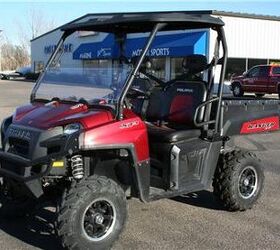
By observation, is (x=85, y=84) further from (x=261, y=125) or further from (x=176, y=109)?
(x=261, y=125)

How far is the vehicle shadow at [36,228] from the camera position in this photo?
16.2 feet

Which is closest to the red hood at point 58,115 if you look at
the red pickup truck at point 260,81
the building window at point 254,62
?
the red pickup truck at point 260,81

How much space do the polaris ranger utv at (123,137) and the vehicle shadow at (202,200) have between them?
24 cm

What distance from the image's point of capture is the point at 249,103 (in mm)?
6121

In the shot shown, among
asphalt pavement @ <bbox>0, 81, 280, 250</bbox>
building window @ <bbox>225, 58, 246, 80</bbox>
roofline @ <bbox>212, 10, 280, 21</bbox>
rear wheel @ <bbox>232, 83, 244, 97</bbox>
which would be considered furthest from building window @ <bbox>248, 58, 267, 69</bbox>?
asphalt pavement @ <bbox>0, 81, 280, 250</bbox>

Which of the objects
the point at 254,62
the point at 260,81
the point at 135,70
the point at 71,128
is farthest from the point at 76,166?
the point at 254,62

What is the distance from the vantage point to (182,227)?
5.43 m

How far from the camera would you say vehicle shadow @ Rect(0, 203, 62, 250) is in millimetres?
4934

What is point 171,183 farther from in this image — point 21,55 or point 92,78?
point 21,55

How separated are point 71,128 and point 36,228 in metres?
1.28

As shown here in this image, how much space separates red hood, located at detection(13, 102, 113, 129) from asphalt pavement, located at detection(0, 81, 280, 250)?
1.08 meters

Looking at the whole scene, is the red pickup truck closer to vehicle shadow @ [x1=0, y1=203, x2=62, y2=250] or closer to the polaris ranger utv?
the polaris ranger utv

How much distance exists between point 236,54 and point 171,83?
90.3 feet

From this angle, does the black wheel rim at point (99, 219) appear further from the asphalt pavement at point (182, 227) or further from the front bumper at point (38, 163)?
the front bumper at point (38, 163)
